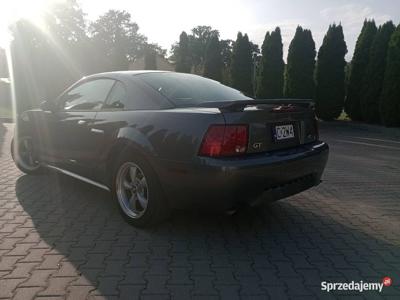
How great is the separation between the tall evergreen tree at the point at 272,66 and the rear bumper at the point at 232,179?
15004 mm

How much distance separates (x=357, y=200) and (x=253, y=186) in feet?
7.43

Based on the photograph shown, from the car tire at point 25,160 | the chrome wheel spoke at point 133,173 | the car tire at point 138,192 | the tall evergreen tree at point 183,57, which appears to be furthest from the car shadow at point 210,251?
the tall evergreen tree at point 183,57

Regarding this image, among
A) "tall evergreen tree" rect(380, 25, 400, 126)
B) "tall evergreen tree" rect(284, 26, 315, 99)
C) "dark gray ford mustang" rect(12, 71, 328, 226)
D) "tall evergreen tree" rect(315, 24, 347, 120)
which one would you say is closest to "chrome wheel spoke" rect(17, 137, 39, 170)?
"dark gray ford mustang" rect(12, 71, 328, 226)

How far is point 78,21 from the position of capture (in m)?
63.0

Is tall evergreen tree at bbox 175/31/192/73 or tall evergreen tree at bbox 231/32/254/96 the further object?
tall evergreen tree at bbox 175/31/192/73

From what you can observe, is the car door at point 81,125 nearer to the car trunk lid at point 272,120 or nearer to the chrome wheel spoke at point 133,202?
the chrome wheel spoke at point 133,202

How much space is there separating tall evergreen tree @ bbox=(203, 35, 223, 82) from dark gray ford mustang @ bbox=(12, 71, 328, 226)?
59.2 feet

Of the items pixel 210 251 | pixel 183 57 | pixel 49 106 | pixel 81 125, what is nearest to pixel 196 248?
pixel 210 251

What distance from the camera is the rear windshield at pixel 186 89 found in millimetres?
4070

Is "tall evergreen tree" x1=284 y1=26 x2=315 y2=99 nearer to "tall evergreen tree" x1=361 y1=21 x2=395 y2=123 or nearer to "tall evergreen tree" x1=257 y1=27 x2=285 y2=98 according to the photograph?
"tall evergreen tree" x1=257 y1=27 x2=285 y2=98

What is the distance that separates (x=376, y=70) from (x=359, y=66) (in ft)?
3.80

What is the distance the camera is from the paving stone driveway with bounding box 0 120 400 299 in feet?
9.55

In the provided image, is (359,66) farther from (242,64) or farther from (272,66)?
(242,64)

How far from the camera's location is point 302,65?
1708cm
